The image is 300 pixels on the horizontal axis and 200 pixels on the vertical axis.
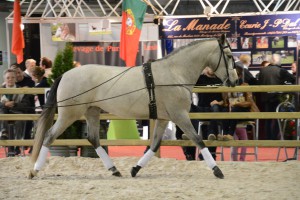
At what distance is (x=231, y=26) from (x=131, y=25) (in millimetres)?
2625

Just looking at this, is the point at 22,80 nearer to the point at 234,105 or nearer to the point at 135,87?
the point at 234,105

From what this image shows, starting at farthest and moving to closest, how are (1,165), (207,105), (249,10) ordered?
(249,10), (207,105), (1,165)

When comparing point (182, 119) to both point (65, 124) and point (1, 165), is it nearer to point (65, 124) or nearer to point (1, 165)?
point (65, 124)

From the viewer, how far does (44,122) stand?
24.9ft

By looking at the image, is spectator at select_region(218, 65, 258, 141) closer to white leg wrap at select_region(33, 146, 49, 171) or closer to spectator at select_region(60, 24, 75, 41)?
white leg wrap at select_region(33, 146, 49, 171)

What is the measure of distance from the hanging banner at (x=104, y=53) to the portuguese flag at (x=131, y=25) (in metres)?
2.26

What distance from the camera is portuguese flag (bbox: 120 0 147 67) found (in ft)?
39.1

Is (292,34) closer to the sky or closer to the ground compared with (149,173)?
closer to the sky

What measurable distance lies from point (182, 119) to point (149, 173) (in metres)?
1.05

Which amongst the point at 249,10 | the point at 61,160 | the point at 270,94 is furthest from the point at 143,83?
the point at 249,10

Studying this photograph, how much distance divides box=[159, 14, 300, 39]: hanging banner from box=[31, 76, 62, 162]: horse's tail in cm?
671

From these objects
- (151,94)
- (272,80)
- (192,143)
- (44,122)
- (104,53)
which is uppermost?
(104,53)

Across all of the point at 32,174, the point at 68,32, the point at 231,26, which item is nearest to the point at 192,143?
the point at 32,174

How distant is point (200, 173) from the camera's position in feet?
25.6
